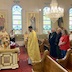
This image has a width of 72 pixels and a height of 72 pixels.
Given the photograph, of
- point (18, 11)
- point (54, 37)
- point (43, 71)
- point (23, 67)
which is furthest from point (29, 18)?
point (43, 71)

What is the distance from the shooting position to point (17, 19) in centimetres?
1419

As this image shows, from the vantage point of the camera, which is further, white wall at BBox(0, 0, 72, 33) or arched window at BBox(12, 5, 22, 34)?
arched window at BBox(12, 5, 22, 34)

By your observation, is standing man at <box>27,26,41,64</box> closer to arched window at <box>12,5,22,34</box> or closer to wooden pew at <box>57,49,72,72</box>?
wooden pew at <box>57,49,72,72</box>

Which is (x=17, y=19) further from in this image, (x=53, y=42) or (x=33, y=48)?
(x=33, y=48)

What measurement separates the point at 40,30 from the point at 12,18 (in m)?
2.56

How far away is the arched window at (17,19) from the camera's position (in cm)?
1412

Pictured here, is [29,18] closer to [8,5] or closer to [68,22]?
[8,5]

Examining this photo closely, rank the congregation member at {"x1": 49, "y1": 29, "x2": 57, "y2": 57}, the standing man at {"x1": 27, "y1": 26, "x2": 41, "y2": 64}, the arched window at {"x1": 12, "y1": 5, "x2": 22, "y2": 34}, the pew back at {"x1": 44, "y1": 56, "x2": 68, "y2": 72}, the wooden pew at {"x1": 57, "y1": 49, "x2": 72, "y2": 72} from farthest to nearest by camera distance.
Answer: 1. the arched window at {"x1": 12, "y1": 5, "x2": 22, "y2": 34}
2. the congregation member at {"x1": 49, "y1": 29, "x2": 57, "y2": 57}
3. the standing man at {"x1": 27, "y1": 26, "x2": 41, "y2": 64}
4. the wooden pew at {"x1": 57, "y1": 49, "x2": 72, "y2": 72}
5. the pew back at {"x1": 44, "y1": 56, "x2": 68, "y2": 72}

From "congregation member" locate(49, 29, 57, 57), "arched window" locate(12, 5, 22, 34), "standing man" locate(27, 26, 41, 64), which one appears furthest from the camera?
"arched window" locate(12, 5, 22, 34)

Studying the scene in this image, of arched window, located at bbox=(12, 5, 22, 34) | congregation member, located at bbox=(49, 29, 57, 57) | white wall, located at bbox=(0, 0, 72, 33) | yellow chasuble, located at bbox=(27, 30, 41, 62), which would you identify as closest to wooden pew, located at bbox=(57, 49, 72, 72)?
yellow chasuble, located at bbox=(27, 30, 41, 62)

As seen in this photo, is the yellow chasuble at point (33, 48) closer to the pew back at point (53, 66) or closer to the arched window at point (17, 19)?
the pew back at point (53, 66)

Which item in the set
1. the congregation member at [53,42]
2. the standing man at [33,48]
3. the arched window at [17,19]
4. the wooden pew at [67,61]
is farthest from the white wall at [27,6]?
the wooden pew at [67,61]

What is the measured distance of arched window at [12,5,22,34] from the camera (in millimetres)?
14117

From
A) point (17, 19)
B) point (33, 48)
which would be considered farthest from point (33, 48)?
point (17, 19)
